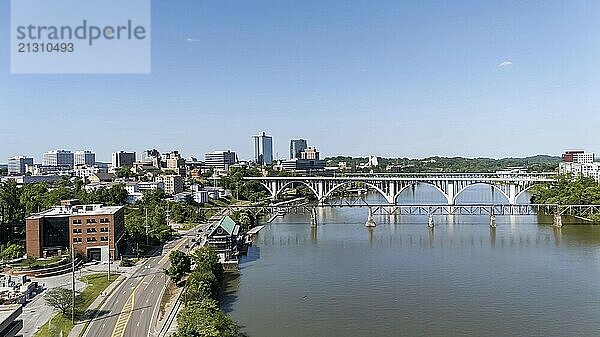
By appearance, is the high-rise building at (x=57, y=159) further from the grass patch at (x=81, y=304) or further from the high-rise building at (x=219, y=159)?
the grass patch at (x=81, y=304)

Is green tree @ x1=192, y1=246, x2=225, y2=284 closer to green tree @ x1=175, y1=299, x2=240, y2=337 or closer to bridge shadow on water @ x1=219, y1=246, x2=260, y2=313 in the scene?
bridge shadow on water @ x1=219, y1=246, x2=260, y2=313

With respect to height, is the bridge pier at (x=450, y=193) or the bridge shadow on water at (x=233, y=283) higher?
the bridge pier at (x=450, y=193)

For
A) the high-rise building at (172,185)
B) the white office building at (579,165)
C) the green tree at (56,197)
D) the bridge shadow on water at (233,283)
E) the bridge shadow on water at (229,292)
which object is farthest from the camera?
the white office building at (579,165)

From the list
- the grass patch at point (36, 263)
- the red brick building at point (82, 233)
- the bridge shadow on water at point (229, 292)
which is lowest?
the bridge shadow on water at point (229, 292)

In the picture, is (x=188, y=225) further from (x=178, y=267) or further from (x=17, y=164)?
(x=17, y=164)

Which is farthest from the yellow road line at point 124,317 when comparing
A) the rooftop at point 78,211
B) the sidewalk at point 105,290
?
the rooftop at point 78,211

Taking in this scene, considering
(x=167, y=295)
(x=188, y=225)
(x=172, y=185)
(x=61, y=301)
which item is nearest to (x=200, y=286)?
(x=167, y=295)

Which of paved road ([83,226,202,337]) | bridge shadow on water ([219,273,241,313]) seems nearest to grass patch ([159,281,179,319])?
paved road ([83,226,202,337])
